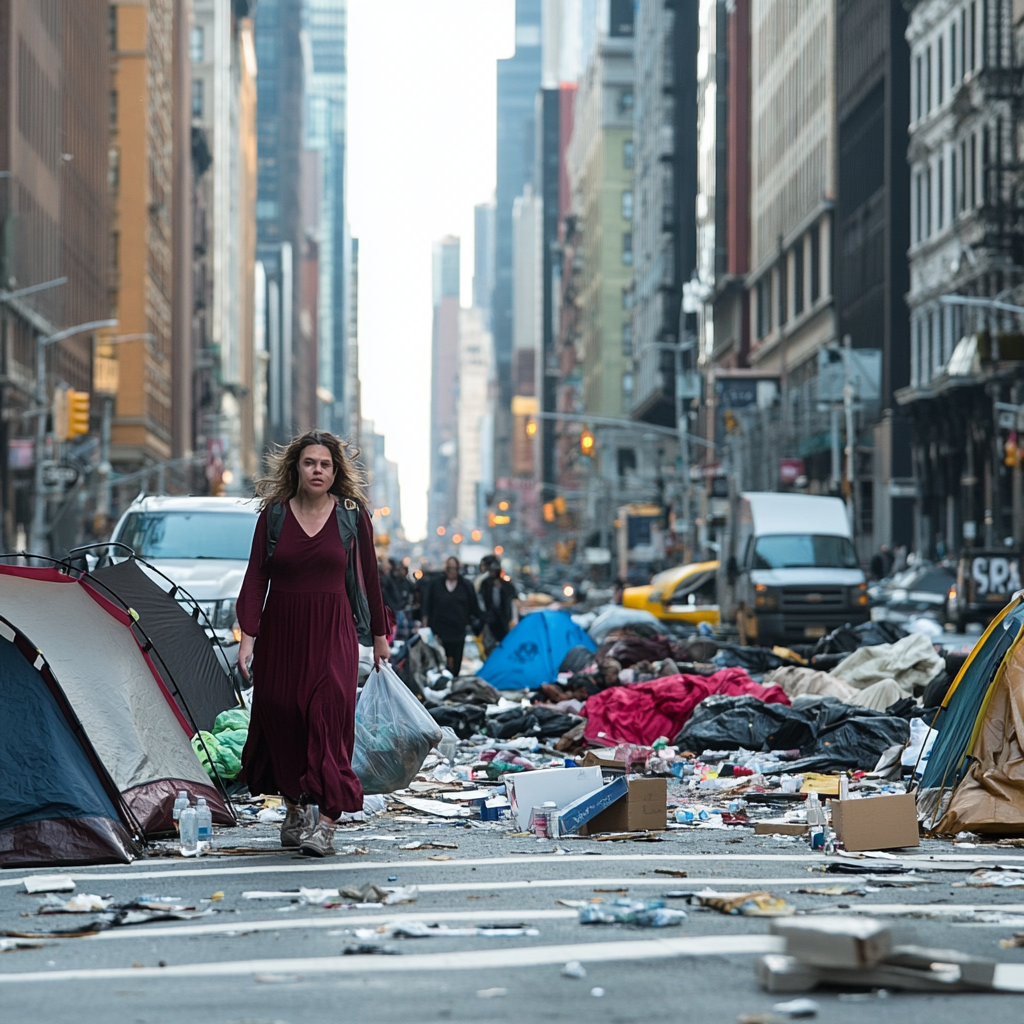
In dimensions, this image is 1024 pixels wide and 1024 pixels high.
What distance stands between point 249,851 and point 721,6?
4047 inches

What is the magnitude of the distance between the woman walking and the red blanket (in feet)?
22.6

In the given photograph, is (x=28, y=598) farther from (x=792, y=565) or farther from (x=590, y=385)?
(x=590, y=385)

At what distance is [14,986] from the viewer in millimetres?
6129

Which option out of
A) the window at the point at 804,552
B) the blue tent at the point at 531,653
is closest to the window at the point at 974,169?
the window at the point at 804,552

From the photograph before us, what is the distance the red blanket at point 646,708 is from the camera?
53.2ft

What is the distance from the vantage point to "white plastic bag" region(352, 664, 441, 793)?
1091cm

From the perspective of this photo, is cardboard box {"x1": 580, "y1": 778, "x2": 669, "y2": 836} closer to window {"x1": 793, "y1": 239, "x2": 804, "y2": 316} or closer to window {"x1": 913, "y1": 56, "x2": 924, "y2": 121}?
window {"x1": 913, "y1": 56, "x2": 924, "y2": 121}

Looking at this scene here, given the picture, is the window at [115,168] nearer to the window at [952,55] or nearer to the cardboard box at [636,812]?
the window at [952,55]

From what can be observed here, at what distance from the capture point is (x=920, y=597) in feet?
136

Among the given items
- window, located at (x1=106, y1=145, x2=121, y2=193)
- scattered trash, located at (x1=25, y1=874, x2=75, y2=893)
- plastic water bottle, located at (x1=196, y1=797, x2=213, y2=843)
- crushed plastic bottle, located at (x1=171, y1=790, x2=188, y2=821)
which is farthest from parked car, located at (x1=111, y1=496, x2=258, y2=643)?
window, located at (x1=106, y1=145, x2=121, y2=193)

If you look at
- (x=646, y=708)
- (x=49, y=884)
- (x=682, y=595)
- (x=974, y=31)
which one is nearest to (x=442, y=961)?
(x=49, y=884)

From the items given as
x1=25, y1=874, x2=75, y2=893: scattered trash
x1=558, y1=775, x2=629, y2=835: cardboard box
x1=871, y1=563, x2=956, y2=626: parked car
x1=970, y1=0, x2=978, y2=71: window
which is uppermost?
x1=970, y1=0, x2=978, y2=71: window

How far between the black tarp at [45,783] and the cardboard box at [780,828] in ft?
11.0

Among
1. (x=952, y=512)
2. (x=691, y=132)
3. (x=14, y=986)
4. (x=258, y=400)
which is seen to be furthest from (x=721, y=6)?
(x=14, y=986)
